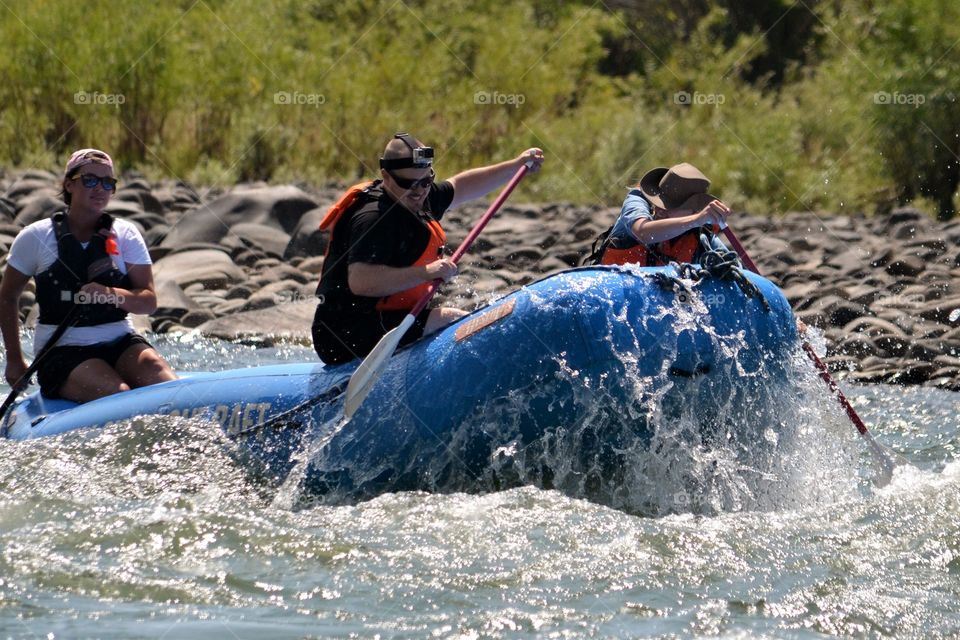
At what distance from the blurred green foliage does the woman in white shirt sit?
30.2ft

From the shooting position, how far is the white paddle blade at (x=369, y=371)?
4984 millimetres

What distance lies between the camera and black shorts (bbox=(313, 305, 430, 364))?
17.2 feet

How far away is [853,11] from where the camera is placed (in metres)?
17.8

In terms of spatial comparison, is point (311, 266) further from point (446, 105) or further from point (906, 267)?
point (446, 105)

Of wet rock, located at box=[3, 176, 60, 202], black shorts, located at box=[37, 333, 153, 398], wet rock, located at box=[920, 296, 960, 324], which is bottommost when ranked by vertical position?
wet rock, located at box=[920, 296, 960, 324]

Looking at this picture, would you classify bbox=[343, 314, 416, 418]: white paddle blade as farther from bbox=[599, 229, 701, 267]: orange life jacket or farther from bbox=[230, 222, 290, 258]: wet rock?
bbox=[230, 222, 290, 258]: wet rock

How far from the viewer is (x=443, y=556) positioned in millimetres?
4418

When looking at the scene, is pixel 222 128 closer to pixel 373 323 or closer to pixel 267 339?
pixel 267 339

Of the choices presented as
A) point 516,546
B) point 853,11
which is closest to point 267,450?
point 516,546

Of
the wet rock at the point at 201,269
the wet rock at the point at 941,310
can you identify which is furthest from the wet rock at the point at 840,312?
the wet rock at the point at 201,269

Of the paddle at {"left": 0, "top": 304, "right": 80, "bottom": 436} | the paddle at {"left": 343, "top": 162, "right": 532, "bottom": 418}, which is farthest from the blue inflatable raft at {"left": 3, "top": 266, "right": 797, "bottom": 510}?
the paddle at {"left": 0, "top": 304, "right": 80, "bottom": 436}

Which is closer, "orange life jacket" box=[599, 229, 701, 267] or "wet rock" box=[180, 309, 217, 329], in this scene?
"orange life jacket" box=[599, 229, 701, 267]

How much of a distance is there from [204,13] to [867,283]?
8.47m

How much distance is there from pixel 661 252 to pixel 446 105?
11.4 meters
